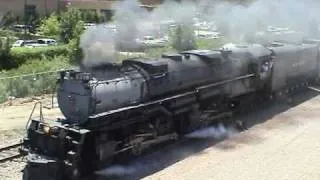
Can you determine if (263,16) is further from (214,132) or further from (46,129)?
(46,129)

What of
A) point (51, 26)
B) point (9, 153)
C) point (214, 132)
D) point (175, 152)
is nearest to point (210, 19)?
point (214, 132)

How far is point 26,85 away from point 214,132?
10373 millimetres

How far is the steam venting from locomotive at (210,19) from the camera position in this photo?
1316 cm

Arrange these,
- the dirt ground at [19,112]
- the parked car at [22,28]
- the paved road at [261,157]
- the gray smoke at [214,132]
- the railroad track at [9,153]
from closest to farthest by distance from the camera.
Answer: the paved road at [261,157]
the railroad track at [9,153]
the gray smoke at [214,132]
the dirt ground at [19,112]
the parked car at [22,28]

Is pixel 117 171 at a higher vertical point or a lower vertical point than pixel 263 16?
lower

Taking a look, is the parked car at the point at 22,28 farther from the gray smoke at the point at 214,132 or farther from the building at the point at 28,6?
the gray smoke at the point at 214,132

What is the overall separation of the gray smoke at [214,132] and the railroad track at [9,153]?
5539 millimetres

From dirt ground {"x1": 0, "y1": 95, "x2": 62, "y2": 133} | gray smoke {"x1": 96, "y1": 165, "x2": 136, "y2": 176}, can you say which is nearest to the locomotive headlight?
gray smoke {"x1": 96, "y1": 165, "x2": 136, "y2": 176}

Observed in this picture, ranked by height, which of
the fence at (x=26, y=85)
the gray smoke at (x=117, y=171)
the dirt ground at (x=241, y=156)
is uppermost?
the fence at (x=26, y=85)

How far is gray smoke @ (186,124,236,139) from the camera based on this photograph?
54.6 ft

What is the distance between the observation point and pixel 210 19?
2430cm

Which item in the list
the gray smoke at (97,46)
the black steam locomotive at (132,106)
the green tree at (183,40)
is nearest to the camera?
the black steam locomotive at (132,106)

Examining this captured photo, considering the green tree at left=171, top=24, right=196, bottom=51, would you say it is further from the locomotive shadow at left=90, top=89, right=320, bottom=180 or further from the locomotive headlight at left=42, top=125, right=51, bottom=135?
the locomotive headlight at left=42, top=125, right=51, bottom=135

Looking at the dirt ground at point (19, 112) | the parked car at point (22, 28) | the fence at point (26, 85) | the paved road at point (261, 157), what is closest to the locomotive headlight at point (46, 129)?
the paved road at point (261, 157)
